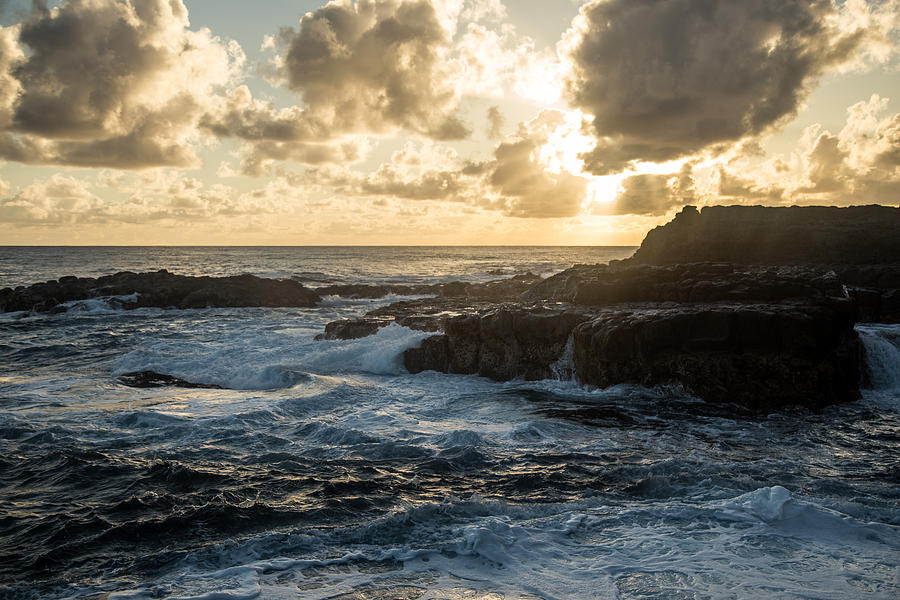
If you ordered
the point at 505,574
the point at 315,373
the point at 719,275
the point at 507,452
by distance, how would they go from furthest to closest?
the point at 719,275
the point at 315,373
the point at 507,452
the point at 505,574

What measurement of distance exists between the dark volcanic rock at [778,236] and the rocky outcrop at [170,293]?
25309 mm

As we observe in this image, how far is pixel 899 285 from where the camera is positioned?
81.9ft

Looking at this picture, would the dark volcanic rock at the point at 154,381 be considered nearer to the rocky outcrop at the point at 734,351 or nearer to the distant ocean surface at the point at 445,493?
the distant ocean surface at the point at 445,493

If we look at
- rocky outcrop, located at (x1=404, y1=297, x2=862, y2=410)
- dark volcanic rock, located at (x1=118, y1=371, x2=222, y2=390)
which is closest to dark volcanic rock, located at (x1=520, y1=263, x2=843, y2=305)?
rocky outcrop, located at (x1=404, y1=297, x2=862, y2=410)

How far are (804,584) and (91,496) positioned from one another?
9882mm

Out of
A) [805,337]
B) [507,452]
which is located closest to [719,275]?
[805,337]

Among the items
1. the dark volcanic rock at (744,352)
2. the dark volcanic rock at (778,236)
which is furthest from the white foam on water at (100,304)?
the dark volcanic rock at (778,236)

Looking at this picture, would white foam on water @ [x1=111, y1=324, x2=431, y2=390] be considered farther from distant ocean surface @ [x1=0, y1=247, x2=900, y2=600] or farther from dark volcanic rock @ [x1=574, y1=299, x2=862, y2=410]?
dark volcanic rock @ [x1=574, y1=299, x2=862, y2=410]

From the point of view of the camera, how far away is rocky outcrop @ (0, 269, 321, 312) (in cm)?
3722

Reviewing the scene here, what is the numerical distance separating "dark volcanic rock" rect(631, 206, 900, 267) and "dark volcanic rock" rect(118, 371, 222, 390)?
1229 inches

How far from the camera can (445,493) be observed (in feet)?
29.2

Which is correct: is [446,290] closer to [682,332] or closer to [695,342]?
[682,332]

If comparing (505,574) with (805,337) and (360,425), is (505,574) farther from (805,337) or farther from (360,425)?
(805,337)

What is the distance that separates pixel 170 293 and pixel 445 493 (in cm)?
3554
